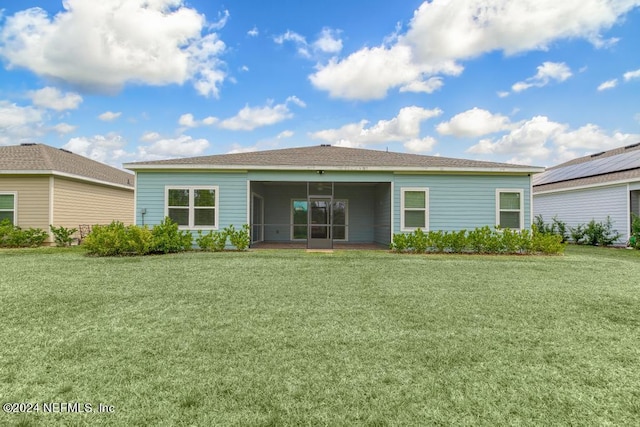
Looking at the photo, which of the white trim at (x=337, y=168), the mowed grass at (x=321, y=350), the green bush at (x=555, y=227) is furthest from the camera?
the green bush at (x=555, y=227)

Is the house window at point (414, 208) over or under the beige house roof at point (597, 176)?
under

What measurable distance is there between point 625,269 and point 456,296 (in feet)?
18.3

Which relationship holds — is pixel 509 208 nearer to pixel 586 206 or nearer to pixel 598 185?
pixel 598 185

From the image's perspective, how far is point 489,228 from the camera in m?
11.3

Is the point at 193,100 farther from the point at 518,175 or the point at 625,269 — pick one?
the point at 625,269

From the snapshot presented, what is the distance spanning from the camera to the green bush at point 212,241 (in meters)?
10.9

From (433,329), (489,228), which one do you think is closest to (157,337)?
(433,329)

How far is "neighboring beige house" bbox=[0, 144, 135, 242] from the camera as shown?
1243cm

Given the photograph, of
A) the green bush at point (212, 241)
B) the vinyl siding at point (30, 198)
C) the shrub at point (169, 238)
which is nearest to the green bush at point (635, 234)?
the green bush at point (212, 241)

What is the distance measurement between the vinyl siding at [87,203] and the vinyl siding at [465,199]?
12767 millimetres

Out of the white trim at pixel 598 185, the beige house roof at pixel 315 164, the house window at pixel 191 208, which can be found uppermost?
the beige house roof at pixel 315 164

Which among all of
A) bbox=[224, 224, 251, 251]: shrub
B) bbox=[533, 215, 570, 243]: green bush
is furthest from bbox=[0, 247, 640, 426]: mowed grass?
bbox=[533, 215, 570, 243]: green bush

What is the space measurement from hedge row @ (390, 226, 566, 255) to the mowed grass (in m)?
4.57

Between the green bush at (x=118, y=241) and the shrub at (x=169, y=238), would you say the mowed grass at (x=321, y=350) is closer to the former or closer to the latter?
the green bush at (x=118, y=241)
